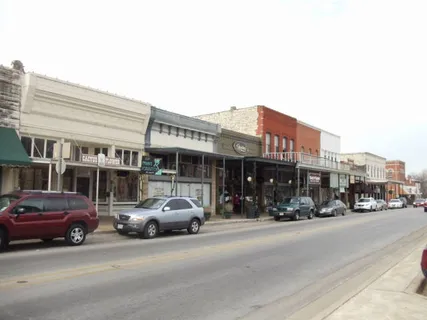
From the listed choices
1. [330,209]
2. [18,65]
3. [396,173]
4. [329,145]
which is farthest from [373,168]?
[18,65]

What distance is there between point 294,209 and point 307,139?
54.1 ft

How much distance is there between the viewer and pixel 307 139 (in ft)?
139

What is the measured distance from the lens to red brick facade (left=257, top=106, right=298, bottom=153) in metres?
34.4

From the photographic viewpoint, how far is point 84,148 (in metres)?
20.5

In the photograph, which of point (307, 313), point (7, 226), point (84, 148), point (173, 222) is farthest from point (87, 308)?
point (84, 148)

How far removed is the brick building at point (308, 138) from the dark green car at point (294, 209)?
38.5 feet

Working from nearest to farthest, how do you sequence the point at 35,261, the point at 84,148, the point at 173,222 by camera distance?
1. the point at 35,261
2. the point at 173,222
3. the point at 84,148

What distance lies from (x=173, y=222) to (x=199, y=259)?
19.6ft

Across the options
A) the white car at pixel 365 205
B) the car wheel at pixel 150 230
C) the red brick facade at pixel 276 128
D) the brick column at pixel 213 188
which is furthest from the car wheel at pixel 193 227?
the white car at pixel 365 205

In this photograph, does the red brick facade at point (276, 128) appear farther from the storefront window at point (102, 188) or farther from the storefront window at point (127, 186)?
the storefront window at point (102, 188)

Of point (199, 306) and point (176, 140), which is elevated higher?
point (176, 140)

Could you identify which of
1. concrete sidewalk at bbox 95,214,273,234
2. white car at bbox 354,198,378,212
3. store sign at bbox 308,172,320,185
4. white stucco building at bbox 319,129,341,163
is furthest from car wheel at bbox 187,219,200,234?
white stucco building at bbox 319,129,341,163

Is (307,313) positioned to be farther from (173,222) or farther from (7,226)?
(173,222)

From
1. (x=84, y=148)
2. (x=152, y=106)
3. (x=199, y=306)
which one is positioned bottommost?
(x=199, y=306)
